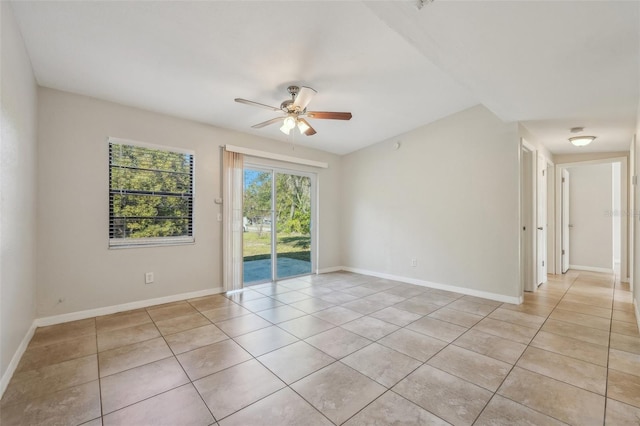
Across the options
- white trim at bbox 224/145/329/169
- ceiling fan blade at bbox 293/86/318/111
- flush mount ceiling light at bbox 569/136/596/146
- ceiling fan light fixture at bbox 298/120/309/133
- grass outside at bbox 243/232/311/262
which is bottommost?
grass outside at bbox 243/232/311/262

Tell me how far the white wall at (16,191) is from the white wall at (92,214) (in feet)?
0.63

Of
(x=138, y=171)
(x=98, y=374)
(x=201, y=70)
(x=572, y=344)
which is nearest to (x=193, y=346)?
(x=98, y=374)

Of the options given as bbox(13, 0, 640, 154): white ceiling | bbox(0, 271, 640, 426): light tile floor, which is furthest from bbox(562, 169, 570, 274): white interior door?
bbox(0, 271, 640, 426): light tile floor

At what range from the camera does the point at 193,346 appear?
8.30ft

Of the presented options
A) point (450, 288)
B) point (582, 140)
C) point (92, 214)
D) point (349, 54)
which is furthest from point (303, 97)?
point (582, 140)

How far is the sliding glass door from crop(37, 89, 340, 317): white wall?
83 centimetres

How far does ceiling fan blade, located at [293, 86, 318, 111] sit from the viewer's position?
2852mm

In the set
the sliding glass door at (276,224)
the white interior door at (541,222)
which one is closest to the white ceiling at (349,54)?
the white interior door at (541,222)

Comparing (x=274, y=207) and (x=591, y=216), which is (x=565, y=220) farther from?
(x=274, y=207)

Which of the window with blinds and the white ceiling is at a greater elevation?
the white ceiling

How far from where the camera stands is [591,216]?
5.88 metres

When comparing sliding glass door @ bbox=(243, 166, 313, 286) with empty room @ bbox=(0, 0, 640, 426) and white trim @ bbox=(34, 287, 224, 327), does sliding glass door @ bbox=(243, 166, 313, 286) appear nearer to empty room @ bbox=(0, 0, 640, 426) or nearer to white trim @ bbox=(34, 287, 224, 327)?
empty room @ bbox=(0, 0, 640, 426)

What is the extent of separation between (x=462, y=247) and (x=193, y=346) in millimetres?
3819

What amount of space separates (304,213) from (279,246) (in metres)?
0.89
